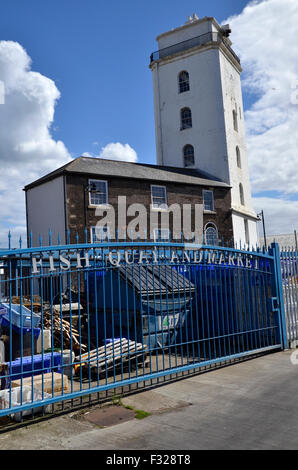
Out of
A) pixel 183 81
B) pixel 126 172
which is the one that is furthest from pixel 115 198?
pixel 183 81

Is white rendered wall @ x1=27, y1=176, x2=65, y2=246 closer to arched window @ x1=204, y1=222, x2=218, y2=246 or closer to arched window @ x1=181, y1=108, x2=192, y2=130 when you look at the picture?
arched window @ x1=204, y1=222, x2=218, y2=246

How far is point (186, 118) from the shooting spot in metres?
34.6

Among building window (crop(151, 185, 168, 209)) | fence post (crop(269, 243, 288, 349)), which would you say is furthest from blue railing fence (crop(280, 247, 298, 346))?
building window (crop(151, 185, 168, 209))

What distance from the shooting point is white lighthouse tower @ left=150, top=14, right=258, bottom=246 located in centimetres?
3219

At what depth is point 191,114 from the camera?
33.9 meters

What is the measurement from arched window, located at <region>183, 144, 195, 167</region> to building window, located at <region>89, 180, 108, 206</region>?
41.8ft

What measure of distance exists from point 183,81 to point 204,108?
3.68 meters

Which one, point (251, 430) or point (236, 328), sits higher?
point (236, 328)

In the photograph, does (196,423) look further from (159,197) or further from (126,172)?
(159,197)
